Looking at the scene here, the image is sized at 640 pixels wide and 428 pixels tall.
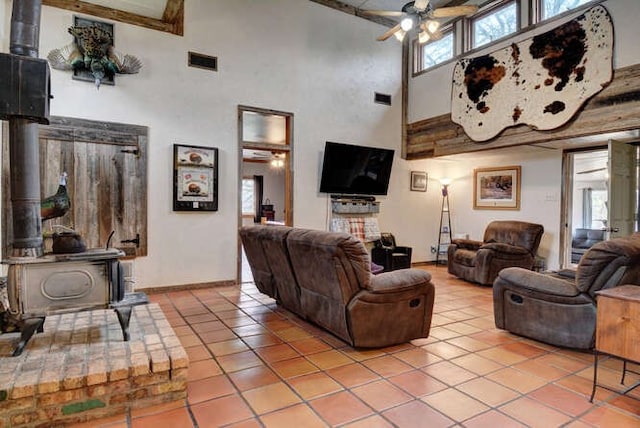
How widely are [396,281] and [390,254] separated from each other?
340 cm

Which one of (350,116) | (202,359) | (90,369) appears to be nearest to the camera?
(90,369)

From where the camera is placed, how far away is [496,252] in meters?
5.41

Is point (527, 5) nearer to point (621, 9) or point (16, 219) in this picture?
point (621, 9)

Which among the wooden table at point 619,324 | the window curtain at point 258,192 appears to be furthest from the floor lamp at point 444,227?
the window curtain at point 258,192

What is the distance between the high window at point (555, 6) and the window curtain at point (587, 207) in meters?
6.10

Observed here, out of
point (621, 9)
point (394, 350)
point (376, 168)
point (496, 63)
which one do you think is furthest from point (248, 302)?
point (621, 9)

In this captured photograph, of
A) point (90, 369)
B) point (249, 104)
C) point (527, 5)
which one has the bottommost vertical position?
point (90, 369)

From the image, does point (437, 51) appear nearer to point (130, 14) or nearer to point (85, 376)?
point (130, 14)

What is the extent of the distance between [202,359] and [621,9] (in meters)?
5.61

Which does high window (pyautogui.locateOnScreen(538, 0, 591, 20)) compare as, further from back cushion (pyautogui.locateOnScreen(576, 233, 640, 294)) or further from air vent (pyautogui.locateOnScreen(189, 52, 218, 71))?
air vent (pyautogui.locateOnScreen(189, 52, 218, 71))

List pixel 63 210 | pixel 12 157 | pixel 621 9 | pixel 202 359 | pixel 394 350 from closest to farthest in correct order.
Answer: pixel 12 157
pixel 63 210
pixel 202 359
pixel 394 350
pixel 621 9

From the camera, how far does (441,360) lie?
9.27 ft

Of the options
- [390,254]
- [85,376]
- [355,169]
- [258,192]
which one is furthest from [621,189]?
[258,192]

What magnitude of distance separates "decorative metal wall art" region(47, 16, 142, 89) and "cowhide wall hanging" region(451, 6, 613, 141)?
4.93 m
